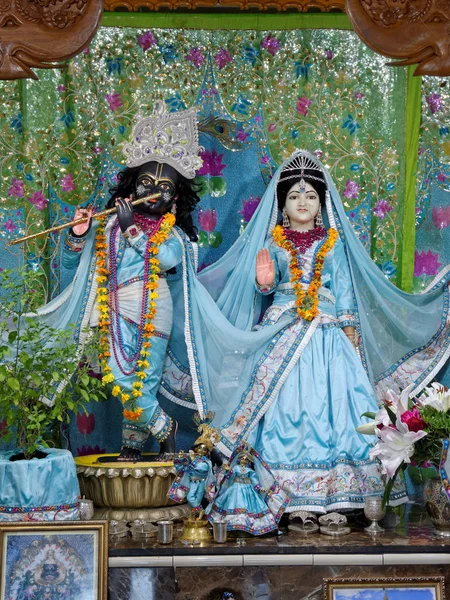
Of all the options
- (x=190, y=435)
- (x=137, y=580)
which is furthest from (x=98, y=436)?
(x=137, y=580)

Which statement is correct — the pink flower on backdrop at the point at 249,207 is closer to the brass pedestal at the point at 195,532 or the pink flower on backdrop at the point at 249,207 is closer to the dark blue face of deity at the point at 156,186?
the dark blue face of deity at the point at 156,186

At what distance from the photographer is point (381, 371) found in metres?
5.74

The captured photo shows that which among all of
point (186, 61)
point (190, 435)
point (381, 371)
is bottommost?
point (190, 435)

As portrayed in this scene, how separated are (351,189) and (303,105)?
2.02ft

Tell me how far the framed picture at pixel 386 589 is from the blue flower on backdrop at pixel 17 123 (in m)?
3.36

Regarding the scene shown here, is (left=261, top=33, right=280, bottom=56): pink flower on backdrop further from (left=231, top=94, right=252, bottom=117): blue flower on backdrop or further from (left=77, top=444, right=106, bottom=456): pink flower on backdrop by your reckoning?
(left=77, top=444, right=106, bottom=456): pink flower on backdrop

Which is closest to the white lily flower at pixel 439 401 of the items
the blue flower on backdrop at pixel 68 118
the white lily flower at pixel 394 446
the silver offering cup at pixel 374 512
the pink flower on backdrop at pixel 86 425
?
the white lily flower at pixel 394 446

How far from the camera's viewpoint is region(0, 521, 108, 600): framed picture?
4.31 m

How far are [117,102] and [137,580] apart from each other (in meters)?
3.05

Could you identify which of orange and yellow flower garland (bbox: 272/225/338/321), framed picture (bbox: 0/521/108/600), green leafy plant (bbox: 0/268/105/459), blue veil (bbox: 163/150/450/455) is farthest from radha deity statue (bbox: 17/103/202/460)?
framed picture (bbox: 0/521/108/600)

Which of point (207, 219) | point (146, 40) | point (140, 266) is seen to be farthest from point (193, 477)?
point (146, 40)

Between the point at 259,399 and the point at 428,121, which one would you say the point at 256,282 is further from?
the point at 428,121

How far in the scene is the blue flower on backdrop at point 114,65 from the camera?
6164 millimetres

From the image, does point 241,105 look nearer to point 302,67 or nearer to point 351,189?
point 302,67
